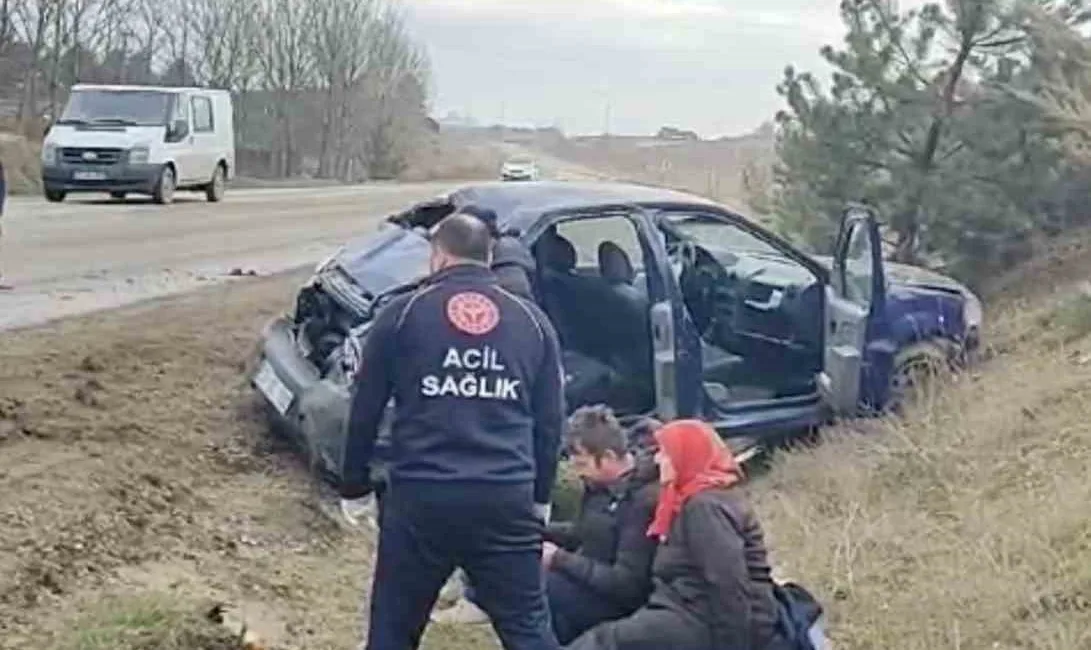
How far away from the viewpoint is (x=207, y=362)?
33.0 ft

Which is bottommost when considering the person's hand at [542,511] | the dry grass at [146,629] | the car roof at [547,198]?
the dry grass at [146,629]

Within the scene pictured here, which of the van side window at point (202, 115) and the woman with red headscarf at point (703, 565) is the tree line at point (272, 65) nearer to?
the van side window at point (202, 115)

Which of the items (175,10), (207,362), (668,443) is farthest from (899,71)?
(175,10)

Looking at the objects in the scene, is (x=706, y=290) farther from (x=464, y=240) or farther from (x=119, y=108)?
(x=119, y=108)

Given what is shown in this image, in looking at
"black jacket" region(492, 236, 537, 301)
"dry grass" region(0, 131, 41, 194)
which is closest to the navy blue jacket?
"black jacket" region(492, 236, 537, 301)

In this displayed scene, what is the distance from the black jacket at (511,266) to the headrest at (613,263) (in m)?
1.14

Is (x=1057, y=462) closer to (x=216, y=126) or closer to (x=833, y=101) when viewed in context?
(x=833, y=101)

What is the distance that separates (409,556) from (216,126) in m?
23.6

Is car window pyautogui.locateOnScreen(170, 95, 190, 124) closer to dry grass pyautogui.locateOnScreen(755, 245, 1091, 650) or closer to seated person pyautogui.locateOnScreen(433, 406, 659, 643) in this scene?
dry grass pyautogui.locateOnScreen(755, 245, 1091, 650)

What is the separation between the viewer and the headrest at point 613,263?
811 centimetres

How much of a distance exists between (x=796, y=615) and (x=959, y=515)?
6.84 feet

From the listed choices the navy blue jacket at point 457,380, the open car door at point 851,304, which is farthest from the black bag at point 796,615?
the open car door at point 851,304

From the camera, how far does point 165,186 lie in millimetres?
25594

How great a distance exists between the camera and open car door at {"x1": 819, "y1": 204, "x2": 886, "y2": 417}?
8.41 m
